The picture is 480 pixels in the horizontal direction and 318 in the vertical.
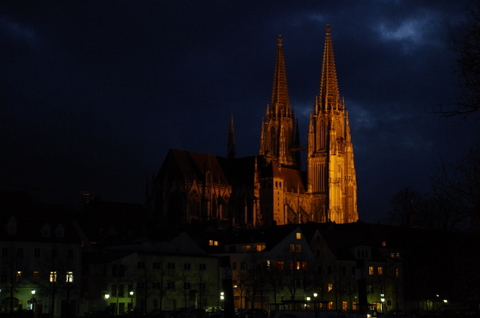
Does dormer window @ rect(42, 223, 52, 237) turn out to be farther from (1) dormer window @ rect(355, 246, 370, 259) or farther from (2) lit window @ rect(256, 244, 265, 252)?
(1) dormer window @ rect(355, 246, 370, 259)

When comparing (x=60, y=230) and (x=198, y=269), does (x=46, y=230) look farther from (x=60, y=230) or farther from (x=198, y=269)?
(x=198, y=269)

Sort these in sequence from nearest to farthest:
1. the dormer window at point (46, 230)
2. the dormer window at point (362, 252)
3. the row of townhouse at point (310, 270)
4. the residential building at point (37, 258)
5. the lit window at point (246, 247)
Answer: the residential building at point (37, 258), the dormer window at point (46, 230), the row of townhouse at point (310, 270), the dormer window at point (362, 252), the lit window at point (246, 247)

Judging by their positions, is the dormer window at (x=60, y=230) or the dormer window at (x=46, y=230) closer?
the dormer window at (x=46, y=230)

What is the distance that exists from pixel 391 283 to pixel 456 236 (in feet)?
165

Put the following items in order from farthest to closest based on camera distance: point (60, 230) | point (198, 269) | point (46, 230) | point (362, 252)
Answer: point (362, 252), point (198, 269), point (60, 230), point (46, 230)

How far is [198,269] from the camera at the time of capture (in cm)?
9012

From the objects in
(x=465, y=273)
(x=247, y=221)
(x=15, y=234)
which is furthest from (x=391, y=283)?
(x=247, y=221)

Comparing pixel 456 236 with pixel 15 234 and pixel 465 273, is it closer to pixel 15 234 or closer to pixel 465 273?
pixel 465 273

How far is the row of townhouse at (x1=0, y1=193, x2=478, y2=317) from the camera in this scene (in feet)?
247

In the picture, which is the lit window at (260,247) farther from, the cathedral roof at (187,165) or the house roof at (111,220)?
the cathedral roof at (187,165)

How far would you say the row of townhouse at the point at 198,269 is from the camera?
75.4 m

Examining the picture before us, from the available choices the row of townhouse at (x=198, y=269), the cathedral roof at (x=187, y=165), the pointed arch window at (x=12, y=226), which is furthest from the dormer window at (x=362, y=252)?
the cathedral roof at (x=187, y=165)

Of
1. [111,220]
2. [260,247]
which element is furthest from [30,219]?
[111,220]

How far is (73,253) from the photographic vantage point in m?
80.2
